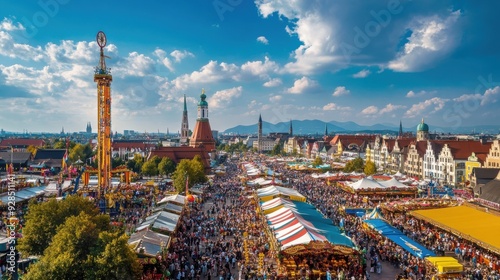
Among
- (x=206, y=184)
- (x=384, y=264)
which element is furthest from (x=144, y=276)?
(x=206, y=184)

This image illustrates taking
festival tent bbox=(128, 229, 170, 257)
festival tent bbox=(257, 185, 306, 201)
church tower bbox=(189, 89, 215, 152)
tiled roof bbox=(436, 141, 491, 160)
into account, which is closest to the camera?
festival tent bbox=(128, 229, 170, 257)

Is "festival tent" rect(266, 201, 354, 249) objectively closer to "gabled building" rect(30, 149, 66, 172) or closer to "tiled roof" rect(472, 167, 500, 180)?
"tiled roof" rect(472, 167, 500, 180)

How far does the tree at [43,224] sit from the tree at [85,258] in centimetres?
357

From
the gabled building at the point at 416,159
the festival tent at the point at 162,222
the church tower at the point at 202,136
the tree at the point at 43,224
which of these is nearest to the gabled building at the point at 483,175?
the gabled building at the point at 416,159

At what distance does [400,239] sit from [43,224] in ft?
62.7

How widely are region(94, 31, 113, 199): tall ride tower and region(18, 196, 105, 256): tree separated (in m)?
19.0

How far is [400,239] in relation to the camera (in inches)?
908

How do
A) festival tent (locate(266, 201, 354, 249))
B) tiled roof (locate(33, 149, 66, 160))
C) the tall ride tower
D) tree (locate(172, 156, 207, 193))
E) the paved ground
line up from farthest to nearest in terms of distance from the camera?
1. tiled roof (locate(33, 149, 66, 160))
2. tree (locate(172, 156, 207, 193))
3. the tall ride tower
4. the paved ground
5. festival tent (locate(266, 201, 354, 249))

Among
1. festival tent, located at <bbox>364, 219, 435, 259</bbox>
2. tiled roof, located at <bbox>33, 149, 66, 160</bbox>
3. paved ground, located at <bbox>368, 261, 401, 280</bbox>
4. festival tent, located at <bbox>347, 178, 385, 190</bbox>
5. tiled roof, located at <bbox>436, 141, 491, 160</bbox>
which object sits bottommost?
paved ground, located at <bbox>368, 261, 401, 280</bbox>

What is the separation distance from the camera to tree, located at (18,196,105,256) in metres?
18.5

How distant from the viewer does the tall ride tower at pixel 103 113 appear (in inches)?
1539

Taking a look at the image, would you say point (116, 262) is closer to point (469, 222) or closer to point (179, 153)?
point (469, 222)

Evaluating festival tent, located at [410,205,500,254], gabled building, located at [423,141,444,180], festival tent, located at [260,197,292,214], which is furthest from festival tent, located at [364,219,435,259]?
gabled building, located at [423,141,444,180]

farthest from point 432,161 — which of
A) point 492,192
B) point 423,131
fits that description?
point 492,192
